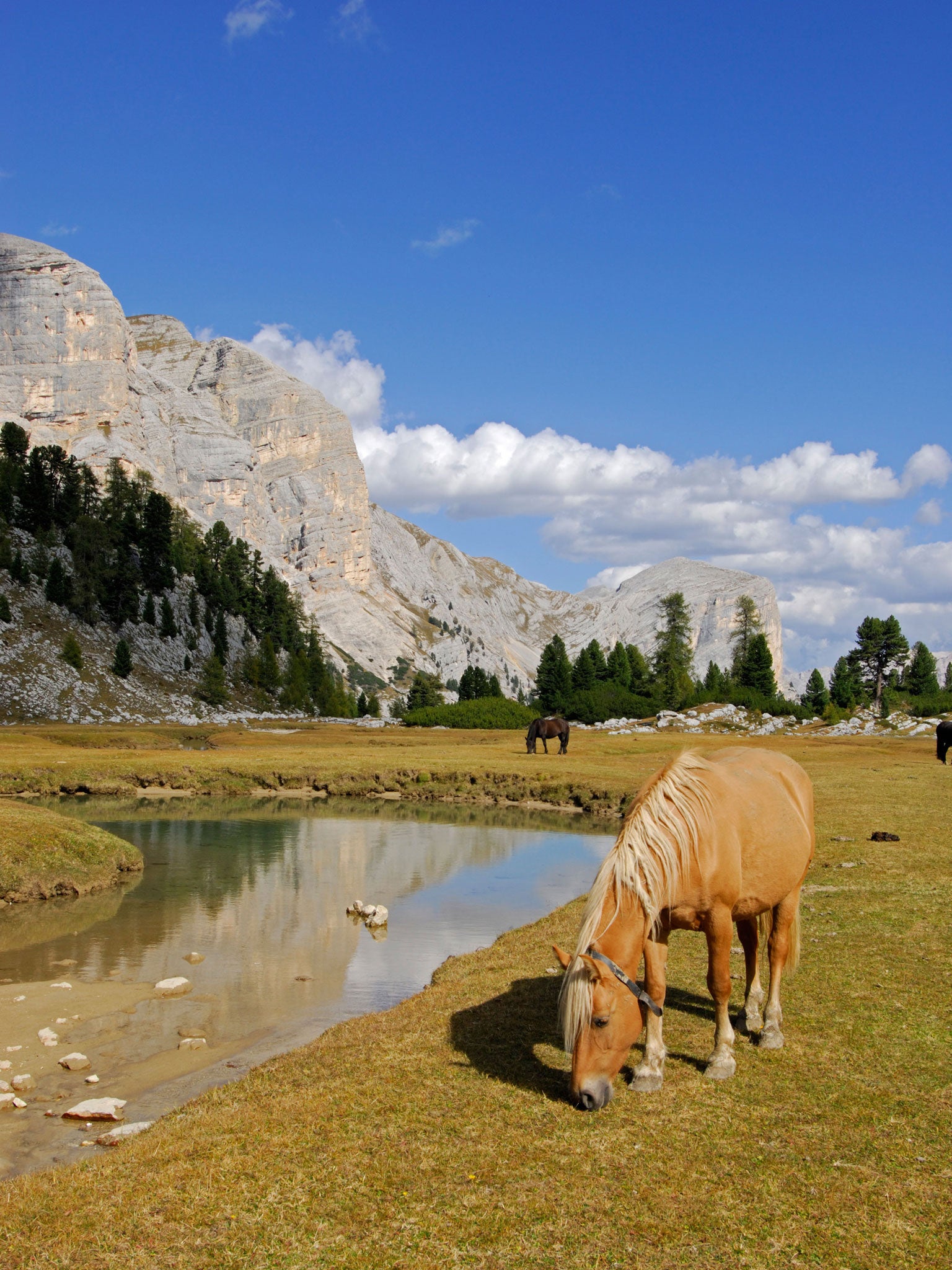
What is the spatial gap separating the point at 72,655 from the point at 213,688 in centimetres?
1874

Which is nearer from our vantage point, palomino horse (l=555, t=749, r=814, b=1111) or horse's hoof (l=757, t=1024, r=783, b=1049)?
palomino horse (l=555, t=749, r=814, b=1111)

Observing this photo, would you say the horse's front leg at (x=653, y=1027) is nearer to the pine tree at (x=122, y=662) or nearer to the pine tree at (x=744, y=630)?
the pine tree at (x=122, y=662)

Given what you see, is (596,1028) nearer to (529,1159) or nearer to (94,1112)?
(529,1159)

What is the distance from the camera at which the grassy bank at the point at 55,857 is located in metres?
21.3

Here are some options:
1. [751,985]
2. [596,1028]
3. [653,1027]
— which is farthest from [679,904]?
[751,985]

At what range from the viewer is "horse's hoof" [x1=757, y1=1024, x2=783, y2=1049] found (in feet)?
31.0

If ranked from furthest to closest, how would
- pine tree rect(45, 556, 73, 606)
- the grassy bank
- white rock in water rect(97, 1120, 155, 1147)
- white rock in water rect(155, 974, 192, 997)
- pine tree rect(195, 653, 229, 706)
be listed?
pine tree rect(195, 653, 229, 706) < pine tree rect(45, 556, 73, 606) < the grassy bank < white rock in water rect(155, 974, 192, 997) < white rock in water rect(97, 1120, 155, 1147)

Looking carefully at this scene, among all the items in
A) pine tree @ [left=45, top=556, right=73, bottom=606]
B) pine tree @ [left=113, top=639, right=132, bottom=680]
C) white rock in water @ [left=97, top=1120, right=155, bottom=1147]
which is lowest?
white rock in water @ [left=97, top=1120, right=155, bottom=1147]

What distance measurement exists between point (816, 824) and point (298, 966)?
16.9 meters

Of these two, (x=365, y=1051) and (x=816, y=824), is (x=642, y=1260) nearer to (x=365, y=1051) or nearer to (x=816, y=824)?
(x=365, y=1051)

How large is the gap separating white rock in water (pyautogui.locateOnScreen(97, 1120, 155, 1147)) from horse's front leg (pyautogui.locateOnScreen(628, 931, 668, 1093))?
514 cm

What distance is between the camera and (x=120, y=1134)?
30.6 feet

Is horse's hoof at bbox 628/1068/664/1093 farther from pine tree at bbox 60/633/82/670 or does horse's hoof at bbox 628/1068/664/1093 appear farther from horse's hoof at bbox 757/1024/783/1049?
pine tree at bbox 60/633/82/670

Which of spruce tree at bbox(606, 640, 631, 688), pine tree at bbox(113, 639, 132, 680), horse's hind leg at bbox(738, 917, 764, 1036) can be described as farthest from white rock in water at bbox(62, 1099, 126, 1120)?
spruce tree at bbox(606, 640, 631, 688)
